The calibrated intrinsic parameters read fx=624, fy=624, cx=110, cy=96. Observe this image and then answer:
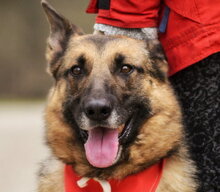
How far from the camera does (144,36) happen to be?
465cm

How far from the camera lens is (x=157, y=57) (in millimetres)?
4672

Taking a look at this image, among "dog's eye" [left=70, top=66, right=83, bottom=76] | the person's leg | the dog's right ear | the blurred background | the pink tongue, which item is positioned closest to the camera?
the pink tongue

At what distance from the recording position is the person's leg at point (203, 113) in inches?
175

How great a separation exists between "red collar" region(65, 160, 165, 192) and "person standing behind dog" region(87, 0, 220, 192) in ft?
1.25

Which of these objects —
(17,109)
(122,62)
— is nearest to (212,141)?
(122,62)

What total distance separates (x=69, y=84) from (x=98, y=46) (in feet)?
1.17

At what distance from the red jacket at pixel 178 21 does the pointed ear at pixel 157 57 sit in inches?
1.8

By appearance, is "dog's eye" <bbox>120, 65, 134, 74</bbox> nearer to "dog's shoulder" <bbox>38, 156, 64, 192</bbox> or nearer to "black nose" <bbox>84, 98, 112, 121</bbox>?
"black nose" <bbox>84, 98, 112, 121</bbox>

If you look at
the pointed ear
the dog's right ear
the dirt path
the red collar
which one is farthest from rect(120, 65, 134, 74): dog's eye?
the dirt path

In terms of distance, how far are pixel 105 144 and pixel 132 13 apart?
961mm

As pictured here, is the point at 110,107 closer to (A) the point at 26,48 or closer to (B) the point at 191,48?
(B) the point at 191,48

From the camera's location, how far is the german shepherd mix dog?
4.31 metres

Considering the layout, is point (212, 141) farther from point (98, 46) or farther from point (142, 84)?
point (98, 46)

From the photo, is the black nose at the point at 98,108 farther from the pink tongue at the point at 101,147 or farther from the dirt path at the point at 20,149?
the dirt path at the point at 20,149
